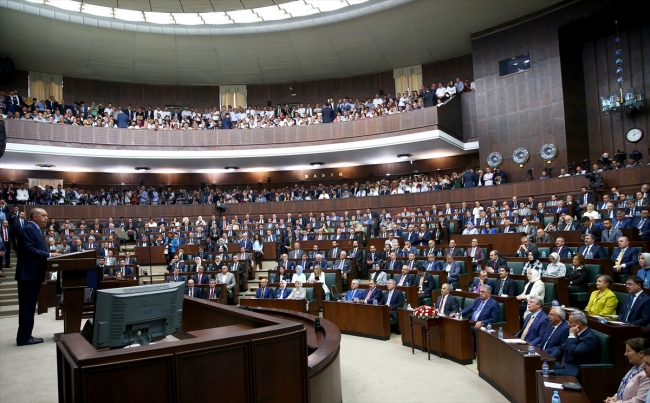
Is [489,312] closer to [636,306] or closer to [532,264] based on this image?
[636,306]

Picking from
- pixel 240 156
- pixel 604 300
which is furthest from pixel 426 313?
pixel 240 156

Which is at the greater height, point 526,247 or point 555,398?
point 526,247

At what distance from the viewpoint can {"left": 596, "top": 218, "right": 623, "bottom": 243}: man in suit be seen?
838cm

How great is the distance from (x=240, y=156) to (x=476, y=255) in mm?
11166

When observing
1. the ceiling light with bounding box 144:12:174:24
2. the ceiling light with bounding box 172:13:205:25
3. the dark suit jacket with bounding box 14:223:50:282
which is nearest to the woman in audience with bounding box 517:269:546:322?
the dark suit jacket with bounding box 14:223:50:282

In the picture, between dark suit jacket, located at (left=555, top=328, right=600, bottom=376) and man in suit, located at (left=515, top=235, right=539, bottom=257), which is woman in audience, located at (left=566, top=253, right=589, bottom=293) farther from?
dark suit jacket, located at (left=555, top=328, right=600, bottom=376)

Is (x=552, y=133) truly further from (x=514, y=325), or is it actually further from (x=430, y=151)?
(x=514, y=325)

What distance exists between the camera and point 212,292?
9.12 m

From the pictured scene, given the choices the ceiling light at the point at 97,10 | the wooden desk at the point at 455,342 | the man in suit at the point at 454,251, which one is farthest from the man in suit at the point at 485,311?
the ceiling light at the point at 97,10

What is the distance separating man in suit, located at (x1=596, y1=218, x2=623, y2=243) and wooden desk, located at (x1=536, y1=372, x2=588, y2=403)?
5.44m

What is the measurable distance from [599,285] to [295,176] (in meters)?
16.0

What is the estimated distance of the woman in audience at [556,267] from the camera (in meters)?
7.34

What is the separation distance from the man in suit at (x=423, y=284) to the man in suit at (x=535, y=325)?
2.67 metres

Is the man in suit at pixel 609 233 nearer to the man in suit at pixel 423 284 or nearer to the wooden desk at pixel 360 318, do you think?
the man in suit at pixel 423 284
